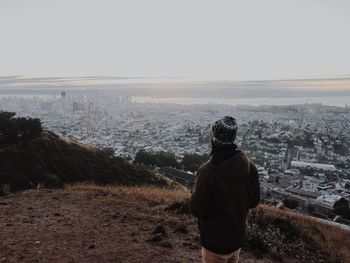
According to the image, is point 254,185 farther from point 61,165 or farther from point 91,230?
point 61,165

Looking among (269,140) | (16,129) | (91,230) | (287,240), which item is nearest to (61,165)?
(16,129)

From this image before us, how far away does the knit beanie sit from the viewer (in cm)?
228

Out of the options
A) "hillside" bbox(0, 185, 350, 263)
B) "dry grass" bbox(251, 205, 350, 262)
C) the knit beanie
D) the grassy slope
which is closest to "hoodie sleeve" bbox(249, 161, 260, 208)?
the knit beanie

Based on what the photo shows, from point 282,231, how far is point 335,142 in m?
42.4

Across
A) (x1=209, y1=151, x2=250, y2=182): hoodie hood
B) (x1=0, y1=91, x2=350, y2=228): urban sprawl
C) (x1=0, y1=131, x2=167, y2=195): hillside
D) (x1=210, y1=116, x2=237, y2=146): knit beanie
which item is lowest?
(x1=0, y1=91, x2=350, y2=228): urban sprawl

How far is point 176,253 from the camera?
165 inches

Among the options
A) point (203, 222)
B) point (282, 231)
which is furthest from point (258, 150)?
point (203, 222)

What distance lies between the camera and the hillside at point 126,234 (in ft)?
13.2

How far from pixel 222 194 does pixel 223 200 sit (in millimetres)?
37

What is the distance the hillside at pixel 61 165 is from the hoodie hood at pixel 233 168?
9657 millimetres

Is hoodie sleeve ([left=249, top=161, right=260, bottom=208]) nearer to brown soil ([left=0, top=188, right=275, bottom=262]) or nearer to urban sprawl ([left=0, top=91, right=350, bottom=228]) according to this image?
brown soil ([left=0, top=188, right=275, bottom=262])

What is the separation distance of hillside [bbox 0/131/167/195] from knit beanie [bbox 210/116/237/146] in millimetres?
9630

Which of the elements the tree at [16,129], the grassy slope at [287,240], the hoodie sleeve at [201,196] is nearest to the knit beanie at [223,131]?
the hoodie sleeve at [201,196]

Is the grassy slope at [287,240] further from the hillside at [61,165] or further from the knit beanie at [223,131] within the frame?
the hillside at [61,165]
